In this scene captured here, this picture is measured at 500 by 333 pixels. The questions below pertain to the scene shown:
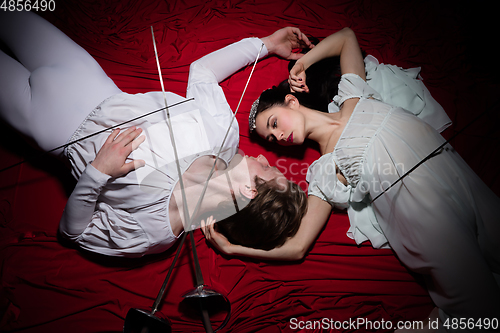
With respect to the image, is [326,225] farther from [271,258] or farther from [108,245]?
[108,245]

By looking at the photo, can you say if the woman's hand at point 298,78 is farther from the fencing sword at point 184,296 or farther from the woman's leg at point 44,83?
the woman's leg at point 44,83

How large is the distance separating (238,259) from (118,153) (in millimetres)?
620

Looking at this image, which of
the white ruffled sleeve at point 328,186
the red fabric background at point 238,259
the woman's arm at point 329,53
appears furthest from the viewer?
the woman's arm at point 329,53

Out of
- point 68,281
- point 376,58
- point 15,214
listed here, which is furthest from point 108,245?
point 376,58

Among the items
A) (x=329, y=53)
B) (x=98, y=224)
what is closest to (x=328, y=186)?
(x=329, y=53)

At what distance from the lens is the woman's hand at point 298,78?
122 cm

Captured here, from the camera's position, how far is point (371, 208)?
1150mm

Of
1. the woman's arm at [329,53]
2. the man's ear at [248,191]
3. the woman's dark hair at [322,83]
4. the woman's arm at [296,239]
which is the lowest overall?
the woman's arm at [296,239]

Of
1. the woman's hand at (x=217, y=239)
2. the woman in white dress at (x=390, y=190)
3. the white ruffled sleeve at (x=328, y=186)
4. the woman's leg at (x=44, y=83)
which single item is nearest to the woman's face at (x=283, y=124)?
the woman in white dress at (x=390, y=190)

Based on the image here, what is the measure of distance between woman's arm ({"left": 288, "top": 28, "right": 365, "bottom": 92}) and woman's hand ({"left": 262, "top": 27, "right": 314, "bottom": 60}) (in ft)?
0.27

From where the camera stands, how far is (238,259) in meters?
1.13

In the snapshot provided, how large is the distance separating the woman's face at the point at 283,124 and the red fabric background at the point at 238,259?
0.15m

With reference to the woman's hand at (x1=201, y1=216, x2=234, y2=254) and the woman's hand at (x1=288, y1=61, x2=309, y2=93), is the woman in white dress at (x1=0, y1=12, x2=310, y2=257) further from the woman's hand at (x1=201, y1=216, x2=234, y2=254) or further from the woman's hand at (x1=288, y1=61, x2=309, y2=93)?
the woman's hand at (x1=288, y1=61, x2=309, y2=93)

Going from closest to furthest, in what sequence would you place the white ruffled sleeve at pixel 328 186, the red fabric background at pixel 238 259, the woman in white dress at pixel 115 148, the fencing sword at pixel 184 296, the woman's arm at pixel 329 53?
the fencing sword at pixel 184 296, the woman in white dress at pixel 115 148, the red fabric background at pixel 238 259, the white ruffled sleeve at pixel 328 186, the woman's arm at pixel 329 53
